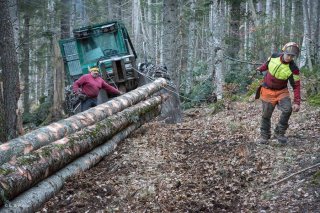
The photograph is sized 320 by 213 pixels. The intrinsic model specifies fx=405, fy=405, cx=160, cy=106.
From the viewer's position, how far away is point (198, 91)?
1572 cm

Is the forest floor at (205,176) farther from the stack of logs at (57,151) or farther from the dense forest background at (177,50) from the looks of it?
the dense forest background at (177,50)

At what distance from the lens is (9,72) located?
911cm

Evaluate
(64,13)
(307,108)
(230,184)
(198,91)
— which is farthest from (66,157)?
(64,13)

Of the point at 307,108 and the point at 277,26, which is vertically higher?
the point at 277,26

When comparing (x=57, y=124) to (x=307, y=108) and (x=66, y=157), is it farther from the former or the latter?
(x=307, y=108)

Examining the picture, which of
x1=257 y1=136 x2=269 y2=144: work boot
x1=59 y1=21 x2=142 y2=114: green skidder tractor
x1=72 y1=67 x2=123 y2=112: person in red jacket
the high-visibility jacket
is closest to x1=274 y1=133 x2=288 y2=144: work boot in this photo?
x1=257 y1=136 x2=269 y2=144: work boot

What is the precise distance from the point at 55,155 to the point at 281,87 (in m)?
3.87

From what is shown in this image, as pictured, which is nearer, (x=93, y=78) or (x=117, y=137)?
(x=117, y=137)

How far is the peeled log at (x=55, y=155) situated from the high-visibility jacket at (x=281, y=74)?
2.96 meters

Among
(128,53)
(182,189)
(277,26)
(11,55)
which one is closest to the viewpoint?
(182,189)

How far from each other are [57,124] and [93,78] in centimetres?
331

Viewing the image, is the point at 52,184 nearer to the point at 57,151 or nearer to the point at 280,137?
the point at 57,151

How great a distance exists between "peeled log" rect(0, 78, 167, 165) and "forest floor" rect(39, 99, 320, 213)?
0.73m

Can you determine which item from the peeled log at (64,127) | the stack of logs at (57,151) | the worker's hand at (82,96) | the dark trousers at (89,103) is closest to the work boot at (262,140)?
the stack of logs at (57,151)
